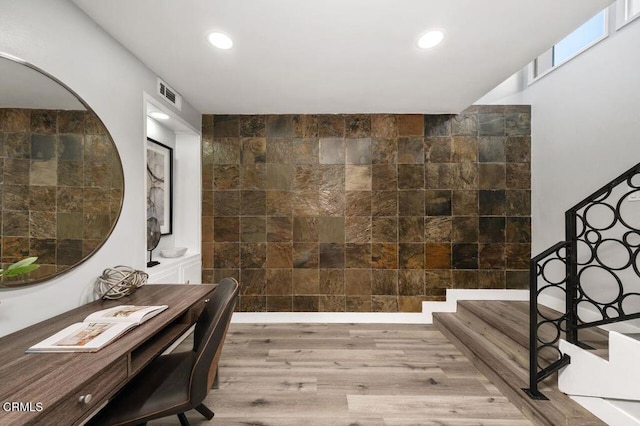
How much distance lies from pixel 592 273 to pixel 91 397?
3.66 meters

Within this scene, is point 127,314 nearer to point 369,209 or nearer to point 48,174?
point 48,174

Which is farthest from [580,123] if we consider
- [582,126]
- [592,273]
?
[592,273]

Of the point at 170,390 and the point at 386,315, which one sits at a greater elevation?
the point at 170,390

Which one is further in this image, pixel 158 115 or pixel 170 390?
pixel 158 115

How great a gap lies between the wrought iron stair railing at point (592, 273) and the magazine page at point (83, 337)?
2.30 meters

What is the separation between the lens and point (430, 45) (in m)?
1.95

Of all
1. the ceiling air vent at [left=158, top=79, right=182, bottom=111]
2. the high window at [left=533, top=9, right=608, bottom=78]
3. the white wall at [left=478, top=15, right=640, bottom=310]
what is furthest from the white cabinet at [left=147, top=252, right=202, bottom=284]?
the high window at [left=533, top=9, right=608, bottom=78]

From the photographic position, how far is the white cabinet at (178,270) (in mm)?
2424

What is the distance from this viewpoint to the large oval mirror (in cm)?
124

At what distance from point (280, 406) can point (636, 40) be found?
3.97 metres

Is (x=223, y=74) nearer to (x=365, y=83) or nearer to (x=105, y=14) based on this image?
(x=105, y=14)

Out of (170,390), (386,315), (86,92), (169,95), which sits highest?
(169,95)

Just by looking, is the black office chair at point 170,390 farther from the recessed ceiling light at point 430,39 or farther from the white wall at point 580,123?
the white wall at point 580,123

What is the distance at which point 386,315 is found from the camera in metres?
3.27
